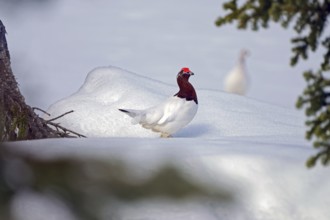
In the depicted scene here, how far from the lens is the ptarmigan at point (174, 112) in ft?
10.6

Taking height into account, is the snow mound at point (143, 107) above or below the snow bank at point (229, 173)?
below

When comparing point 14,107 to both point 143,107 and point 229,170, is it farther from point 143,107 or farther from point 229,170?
point 229,170

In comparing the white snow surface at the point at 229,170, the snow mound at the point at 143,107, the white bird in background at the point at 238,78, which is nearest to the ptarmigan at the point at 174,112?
the snow mound at the point at 143,107

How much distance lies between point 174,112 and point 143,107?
0.57 meters

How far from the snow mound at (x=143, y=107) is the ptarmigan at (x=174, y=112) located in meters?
0.30

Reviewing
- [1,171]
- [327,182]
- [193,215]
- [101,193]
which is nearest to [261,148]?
[327,182]

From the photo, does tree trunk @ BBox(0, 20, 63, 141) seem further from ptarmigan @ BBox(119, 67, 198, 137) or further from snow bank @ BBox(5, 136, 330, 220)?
snow bank @ BBox(5, 136, 330, 220)

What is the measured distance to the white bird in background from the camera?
17.4 ft

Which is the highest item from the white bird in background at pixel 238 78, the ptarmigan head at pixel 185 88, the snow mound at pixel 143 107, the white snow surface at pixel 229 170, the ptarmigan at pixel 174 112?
the white snow surface at pixel 229 170

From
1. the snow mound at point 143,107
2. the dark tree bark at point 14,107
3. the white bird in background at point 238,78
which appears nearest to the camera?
the dark tree bark at point 14,107

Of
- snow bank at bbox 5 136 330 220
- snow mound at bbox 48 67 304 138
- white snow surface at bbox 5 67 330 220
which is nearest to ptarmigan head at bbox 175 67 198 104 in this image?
snow mound at bbox 48 67 304 138

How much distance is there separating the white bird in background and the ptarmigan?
2.03 meters

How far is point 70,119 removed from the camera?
375cm

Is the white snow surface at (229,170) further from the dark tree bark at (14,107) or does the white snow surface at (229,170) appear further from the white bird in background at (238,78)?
the white bird in background at (238,78)
